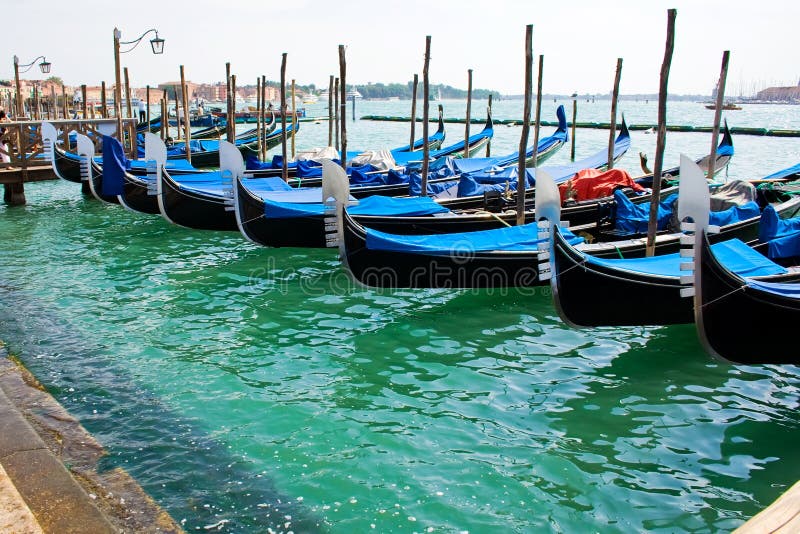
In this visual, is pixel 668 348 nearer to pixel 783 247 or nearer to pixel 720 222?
pixel 783 247

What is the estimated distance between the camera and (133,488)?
320cm

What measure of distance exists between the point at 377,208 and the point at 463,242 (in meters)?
1.48

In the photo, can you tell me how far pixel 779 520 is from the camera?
4.97 feet

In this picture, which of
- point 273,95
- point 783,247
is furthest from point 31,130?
point 273,95

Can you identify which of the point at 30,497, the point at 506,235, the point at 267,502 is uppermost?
the point at 506,235

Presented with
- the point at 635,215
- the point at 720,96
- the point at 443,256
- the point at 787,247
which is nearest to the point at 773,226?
the point at 787,247

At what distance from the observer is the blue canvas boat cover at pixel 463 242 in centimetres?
577

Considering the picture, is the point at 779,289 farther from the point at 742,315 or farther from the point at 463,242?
the point at 463,242

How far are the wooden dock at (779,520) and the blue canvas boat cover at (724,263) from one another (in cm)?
323

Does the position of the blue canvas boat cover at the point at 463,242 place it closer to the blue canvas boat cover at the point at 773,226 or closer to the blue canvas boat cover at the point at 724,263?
the blue canvas boat cover at the point at 724,263

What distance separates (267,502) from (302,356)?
→ 187 centimetres

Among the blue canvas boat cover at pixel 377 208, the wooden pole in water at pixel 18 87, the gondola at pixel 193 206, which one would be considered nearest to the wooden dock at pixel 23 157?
the gondola at pixel 193 206

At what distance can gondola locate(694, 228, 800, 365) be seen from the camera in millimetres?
3990

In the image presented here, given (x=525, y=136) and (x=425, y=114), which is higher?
(x=425, y=114)
